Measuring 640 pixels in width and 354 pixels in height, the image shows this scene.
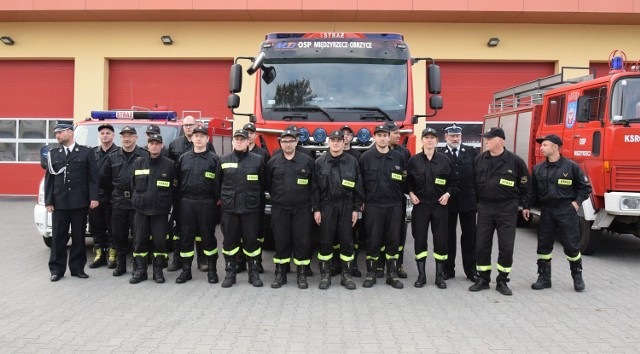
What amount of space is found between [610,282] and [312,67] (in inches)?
183

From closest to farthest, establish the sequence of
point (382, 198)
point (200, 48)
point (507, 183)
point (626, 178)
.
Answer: point (507, 183) → point (382, 198) → point (626, 178) → point (200, 48)

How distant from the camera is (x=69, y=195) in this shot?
20.1ft

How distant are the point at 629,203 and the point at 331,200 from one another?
4120 mm

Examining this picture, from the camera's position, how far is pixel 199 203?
19.9 ft

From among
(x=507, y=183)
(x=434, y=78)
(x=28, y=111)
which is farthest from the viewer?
(x=28, y=111)

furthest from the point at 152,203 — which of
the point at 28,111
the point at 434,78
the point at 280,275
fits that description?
the point at 28,111

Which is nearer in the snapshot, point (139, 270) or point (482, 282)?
point (482, 282)

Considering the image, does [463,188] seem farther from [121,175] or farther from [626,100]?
[121,175]

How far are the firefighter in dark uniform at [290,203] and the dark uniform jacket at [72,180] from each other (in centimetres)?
218

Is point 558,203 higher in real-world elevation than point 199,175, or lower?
lower

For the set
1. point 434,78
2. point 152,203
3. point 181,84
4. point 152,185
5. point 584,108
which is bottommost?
point 152,203

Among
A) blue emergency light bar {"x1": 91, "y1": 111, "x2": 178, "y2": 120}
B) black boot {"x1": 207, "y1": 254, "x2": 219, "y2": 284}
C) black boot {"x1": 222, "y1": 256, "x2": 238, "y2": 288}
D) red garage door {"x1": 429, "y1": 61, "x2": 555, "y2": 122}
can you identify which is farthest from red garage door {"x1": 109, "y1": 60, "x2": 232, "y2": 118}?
black boot {"x1": 222, "y1": 256, "x2": 238, "y2": 288}

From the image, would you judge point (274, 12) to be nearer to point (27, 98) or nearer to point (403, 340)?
point (27, 98)

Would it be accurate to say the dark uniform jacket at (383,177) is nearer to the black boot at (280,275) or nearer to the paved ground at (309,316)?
the paved ground at (309,316)
